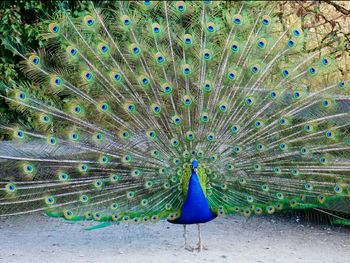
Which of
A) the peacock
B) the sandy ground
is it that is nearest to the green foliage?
the peacock

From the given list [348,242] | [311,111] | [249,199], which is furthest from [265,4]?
[348,242]

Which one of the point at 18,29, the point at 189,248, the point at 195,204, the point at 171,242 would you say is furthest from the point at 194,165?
the point at 18,29

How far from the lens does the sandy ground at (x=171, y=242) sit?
4422mm

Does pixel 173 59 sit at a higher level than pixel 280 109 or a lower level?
higher

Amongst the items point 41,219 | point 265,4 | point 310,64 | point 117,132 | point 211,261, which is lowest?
point 211,261

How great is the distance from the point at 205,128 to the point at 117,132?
654 millimetres

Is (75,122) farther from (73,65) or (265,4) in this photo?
(265,4)

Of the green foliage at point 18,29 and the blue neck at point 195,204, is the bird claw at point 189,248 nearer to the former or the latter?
the blue neck at point 195,204

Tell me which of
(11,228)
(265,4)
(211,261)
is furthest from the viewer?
(11,228)

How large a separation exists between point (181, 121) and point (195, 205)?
61 centimetres

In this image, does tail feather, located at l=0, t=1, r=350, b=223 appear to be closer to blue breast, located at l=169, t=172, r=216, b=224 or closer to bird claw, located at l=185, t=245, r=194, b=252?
blue breast, located at l=169, t=172, r=216, b=224

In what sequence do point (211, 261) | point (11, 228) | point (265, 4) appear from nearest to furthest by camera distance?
point (211, 261) → point (265, 4) → point (11, 228)

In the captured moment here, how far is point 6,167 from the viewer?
4562 mm

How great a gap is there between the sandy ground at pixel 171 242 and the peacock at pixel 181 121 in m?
0.32
